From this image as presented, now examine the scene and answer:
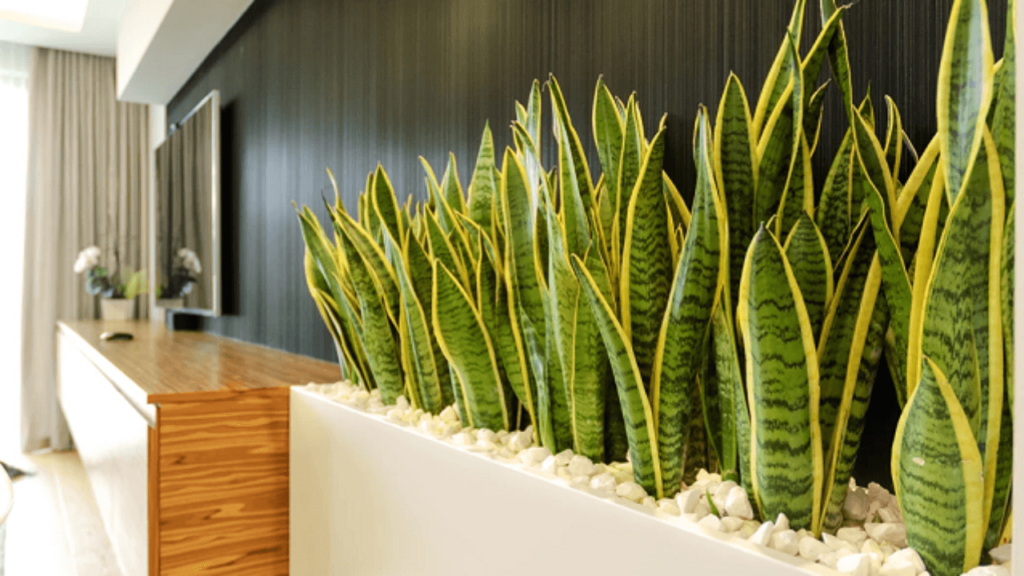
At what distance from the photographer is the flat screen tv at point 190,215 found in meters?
2.82

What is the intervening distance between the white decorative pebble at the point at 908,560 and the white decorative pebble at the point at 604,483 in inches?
10.6

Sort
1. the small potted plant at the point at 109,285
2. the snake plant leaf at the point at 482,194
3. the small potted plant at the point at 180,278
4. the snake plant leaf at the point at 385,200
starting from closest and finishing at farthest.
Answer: the snake plant leaf at the point at 482,194 → the snake plant leaf at the point at 385,200 → the small potted plant at the point at 180,278 → the small potted plant at the point at 109,285

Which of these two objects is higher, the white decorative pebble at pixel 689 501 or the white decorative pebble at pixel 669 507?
the white decorative pebble at pixel 689 501

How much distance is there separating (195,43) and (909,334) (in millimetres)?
3089

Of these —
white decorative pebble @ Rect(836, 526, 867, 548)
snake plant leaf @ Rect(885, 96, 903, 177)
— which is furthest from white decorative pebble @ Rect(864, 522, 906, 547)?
snake plant leaf @ Rect(885, 96, 903, 177)

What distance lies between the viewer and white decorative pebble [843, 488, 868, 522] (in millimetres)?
643

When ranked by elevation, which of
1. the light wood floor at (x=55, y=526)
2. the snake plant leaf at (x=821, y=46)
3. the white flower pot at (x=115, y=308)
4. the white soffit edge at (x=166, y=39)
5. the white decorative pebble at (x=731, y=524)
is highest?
the white soffit edge at (x=166, y=39)

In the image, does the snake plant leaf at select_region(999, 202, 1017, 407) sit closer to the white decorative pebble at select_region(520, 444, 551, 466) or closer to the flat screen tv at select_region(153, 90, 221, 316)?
the white decorative pebble at select_region(520, 444, 551, 466)

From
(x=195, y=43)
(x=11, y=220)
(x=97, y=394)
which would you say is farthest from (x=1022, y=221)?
(x=11, y=220)

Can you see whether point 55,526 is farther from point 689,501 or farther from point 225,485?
point 689,501

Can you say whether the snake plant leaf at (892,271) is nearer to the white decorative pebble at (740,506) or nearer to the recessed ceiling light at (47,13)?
the white decorative pebble at (740,506)

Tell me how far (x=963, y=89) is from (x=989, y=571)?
335 millimetres

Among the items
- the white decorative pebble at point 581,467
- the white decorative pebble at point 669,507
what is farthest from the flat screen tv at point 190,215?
the white decorative pebble at point 669,507

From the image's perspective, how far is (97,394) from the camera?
2275 mm
